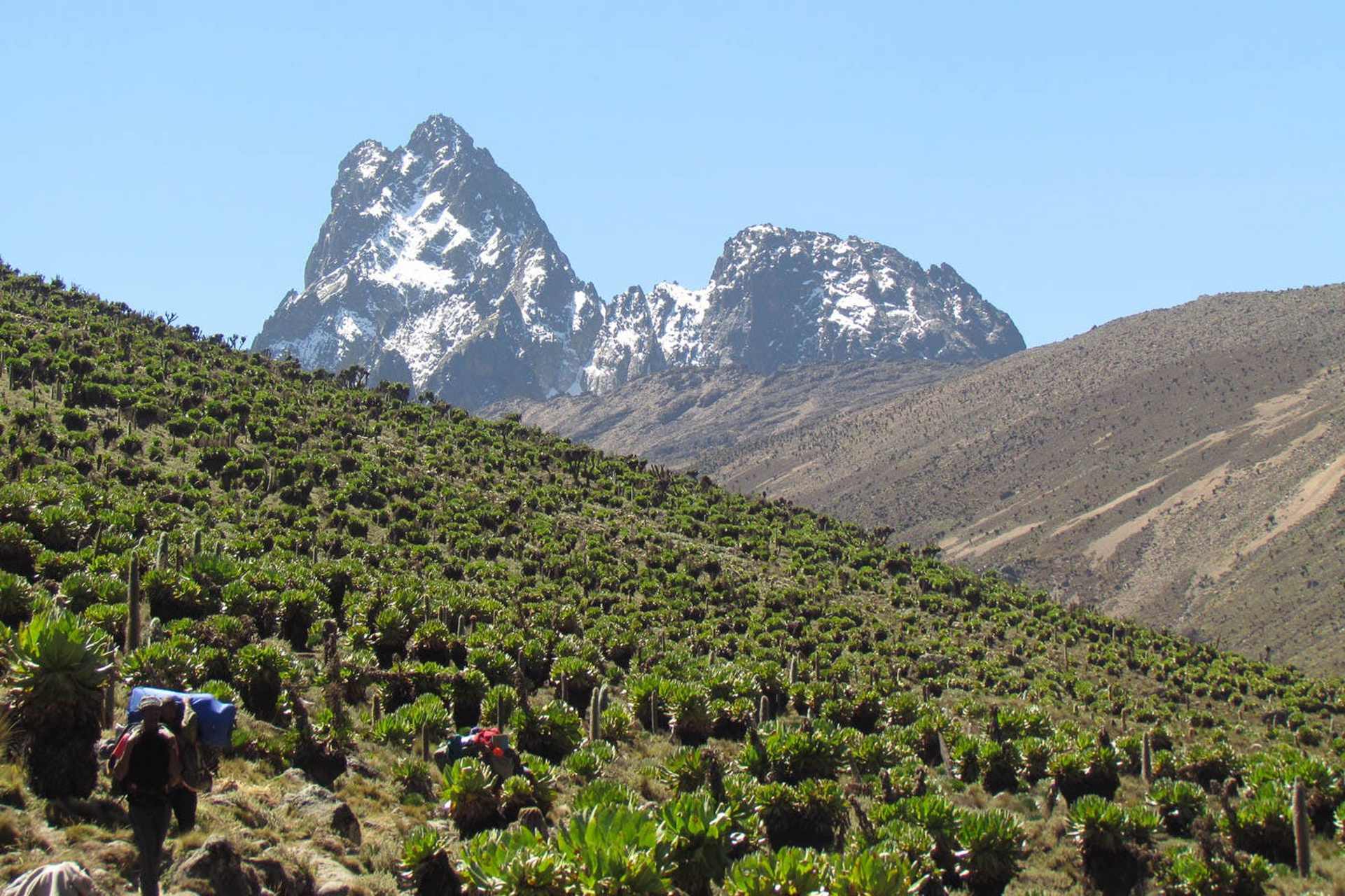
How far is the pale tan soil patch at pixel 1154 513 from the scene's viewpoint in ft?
374

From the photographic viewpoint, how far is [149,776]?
8773 mm

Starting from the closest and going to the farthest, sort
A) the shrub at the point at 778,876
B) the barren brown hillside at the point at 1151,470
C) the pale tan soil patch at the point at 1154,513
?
the shrub at the point at 778,876 < the barren brown hillside at the point at 1151,470 < the pale tan soil patch at the point at 1154,513

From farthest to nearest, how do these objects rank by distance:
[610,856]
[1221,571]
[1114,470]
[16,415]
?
[1114,470] < [1221,571] < [16,415] < [610,856]

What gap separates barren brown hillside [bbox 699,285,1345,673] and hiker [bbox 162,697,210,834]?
252ft

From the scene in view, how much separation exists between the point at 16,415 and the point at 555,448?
35.0 metres

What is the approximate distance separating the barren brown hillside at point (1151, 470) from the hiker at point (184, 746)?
76.9 meters

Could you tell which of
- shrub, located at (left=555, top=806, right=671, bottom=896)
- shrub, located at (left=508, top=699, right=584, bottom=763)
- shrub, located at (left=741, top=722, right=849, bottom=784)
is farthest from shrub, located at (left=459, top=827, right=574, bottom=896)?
shrub, located at (left=741, top=722, right=849, bottom=784)

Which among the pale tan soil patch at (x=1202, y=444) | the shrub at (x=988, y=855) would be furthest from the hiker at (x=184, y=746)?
the pale tan soil patch at (x=1202, y=444)

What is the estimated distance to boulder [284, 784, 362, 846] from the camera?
12.0 metres

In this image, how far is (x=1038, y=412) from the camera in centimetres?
15538

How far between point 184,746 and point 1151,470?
134 metres

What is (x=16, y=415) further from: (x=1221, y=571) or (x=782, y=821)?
(x=1221, y=571)

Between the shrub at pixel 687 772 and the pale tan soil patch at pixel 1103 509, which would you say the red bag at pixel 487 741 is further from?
the pale tan soil patch at pixel 1103 509

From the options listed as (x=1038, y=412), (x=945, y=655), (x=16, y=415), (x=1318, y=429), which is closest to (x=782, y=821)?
(x=945, y=655)
